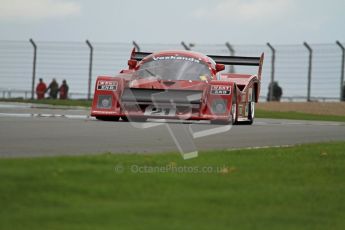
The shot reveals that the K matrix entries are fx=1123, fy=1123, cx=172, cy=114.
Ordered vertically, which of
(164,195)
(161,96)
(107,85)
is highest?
(107,85)

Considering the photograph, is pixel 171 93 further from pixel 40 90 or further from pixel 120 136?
pixel 40 90

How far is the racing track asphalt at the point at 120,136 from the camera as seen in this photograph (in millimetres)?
12683

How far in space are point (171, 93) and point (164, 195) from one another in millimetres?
A: 10065

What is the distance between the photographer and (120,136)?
596 inches

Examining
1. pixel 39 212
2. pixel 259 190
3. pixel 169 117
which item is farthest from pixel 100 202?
pixel 169 117

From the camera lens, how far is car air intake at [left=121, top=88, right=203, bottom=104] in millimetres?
18656

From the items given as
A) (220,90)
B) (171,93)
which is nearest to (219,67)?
(220,90)

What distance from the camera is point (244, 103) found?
2056 centimetres

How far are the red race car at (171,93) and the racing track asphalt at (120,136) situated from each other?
0.90ft

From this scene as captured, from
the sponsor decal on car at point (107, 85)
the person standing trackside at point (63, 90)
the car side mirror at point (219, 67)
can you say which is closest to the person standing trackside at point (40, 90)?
the person standing trackside at point (63, 90)

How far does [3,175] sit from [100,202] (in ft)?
3.62

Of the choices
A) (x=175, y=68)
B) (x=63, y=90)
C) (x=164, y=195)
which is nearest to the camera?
(x=164, y=195)

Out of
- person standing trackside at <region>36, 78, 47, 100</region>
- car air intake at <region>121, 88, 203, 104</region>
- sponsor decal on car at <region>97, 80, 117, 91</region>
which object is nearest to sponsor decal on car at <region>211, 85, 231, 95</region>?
car air intake at <region>121, 88, 203, 104</region>

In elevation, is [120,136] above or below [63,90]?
below
